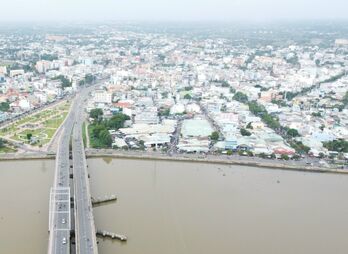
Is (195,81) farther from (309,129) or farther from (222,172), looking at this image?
(222,172)

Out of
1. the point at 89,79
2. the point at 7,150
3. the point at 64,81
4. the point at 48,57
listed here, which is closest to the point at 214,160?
the point at 7,150

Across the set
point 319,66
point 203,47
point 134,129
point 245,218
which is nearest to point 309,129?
point 134,129

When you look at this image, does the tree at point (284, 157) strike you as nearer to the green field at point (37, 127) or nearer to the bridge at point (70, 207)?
the bridge at point (70, 207)

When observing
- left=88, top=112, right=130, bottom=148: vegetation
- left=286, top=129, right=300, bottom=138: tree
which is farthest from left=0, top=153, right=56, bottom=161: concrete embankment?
left=286, top=129, right=300, bottom=138: tree

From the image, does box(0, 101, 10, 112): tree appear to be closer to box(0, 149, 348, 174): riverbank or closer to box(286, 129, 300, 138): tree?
box(0, 149, 348, 174): riverbank

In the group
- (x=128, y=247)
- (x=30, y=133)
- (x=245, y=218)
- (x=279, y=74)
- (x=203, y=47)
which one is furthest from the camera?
(x=203, y=47)

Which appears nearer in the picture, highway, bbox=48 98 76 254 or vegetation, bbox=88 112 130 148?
highway, bbox=48 98 76 254
